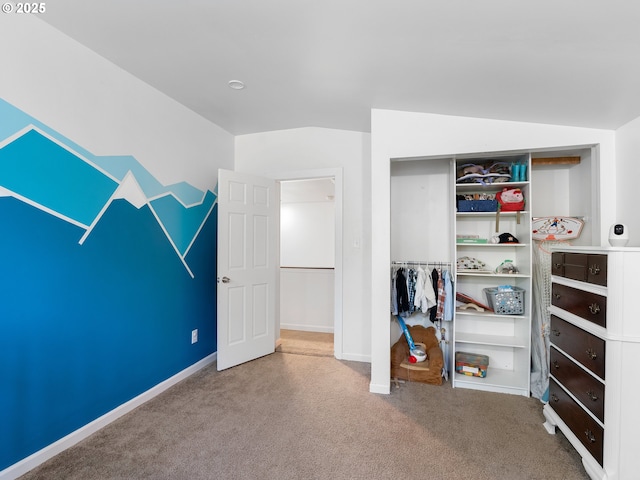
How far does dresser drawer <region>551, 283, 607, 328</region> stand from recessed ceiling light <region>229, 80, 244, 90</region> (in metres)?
2.67

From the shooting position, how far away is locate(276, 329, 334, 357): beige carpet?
11.9 feet

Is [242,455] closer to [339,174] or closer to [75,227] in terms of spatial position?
[75,227]

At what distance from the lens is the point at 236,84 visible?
8.09 ft

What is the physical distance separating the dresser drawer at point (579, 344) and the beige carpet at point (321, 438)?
2.02 feet

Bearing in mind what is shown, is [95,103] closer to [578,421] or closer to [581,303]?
[581,303]

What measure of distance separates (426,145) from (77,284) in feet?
8.84

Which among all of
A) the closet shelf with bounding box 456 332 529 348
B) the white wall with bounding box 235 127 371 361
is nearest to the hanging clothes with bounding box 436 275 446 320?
the closet shelf with bounding box 456 332 529 348

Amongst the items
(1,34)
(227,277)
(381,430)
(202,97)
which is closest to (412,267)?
(381,430)

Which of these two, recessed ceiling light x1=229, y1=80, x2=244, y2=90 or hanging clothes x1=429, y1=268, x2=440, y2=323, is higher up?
recessed ceiling light x1=229, y1=80, x2=244, y2=90

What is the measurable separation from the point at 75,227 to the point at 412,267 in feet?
9.06

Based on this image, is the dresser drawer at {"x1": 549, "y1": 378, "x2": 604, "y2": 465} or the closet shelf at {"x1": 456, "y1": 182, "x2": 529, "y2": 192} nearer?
the dresser drawer at {"x1": 549, "y1": 378, "x2": 604, "y2": 465}

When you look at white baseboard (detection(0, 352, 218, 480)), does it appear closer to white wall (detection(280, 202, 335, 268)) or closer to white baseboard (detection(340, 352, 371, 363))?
white baseboard (detection(340, 352, 371, 363))

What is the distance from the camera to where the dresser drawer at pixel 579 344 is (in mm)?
1618

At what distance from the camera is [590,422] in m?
1.67
